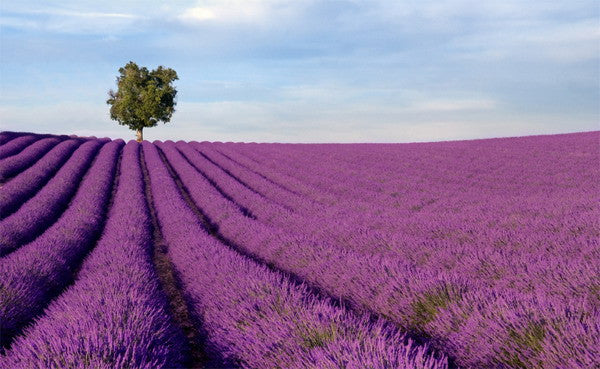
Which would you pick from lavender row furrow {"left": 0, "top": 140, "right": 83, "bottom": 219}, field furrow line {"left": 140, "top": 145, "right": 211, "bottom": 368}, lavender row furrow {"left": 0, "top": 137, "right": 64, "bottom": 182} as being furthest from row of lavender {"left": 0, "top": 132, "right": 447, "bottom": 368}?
lavender row furrow {"left": 0, "top": 137, "right": 64, "bottom": 182}

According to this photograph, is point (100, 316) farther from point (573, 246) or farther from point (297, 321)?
point (573, 246)

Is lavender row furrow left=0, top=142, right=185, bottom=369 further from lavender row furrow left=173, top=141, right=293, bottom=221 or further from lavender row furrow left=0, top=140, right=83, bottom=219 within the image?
lavender row furrow left=0, top=140, right=83, bottom=219

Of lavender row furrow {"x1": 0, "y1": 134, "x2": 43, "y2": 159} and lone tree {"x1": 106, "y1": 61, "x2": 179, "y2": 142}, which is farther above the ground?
lone tree {"x1": 106, "y1": 61, "x2": 179, "y2": 142}

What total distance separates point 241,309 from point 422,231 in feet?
12.7

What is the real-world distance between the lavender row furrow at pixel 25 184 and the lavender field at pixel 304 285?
12 centimetres

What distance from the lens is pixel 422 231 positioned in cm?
656

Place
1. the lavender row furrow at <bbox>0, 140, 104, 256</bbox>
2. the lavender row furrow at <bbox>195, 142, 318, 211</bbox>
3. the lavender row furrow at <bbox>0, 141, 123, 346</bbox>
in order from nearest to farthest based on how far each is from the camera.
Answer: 1. the lavender row furrow at <bbox>0, 141, 123, 346</bbox>
2. the lavender row furrow at <bbox>0, 140, 104, 256</bbox>
3. the lavender row furrow at <bbox>195, 142, 318, 211</bbox>

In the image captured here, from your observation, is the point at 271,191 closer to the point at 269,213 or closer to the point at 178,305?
the point at 269,213

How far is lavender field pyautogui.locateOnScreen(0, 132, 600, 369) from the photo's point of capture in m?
2.58

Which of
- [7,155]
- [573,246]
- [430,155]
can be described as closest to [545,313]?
[573,246]

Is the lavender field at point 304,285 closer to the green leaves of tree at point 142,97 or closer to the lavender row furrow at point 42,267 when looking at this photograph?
the lavender row furrow at point 42,267

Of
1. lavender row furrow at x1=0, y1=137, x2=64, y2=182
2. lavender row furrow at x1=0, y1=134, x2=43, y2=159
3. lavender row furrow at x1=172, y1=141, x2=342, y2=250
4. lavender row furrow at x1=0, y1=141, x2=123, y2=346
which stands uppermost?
lavender row furrow at x1=0, y1=134, x2=43, y2=159

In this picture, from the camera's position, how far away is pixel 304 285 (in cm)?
409

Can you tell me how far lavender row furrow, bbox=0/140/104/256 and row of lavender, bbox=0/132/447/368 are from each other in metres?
1.09
